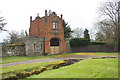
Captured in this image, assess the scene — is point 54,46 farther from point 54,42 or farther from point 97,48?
point 97,48

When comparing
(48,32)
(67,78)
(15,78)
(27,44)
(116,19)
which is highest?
(116,19)

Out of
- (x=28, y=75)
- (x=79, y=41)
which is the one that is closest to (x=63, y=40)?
(x=79, y=41)

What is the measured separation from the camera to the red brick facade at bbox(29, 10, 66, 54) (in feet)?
100

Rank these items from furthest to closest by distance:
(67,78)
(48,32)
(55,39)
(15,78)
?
(55,39) < (48,32) < (15,78) < (67,78)

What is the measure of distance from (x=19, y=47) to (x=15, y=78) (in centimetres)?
1635

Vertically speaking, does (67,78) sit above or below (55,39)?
below

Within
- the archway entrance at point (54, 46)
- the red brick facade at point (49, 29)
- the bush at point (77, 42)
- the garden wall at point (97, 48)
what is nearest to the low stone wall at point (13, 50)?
the red brick facade at point (49, 29)

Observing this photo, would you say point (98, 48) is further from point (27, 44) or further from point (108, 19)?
point (27, 44)

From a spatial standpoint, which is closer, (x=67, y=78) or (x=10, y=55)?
(x=67, y=78)

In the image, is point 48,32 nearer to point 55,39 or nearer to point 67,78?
point 55,39

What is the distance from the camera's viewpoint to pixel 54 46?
3209 cm

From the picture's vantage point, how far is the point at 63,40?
3372cm

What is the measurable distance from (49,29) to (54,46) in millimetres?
4200

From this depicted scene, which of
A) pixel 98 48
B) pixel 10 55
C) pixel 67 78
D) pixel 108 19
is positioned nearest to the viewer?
pixel 67 78
